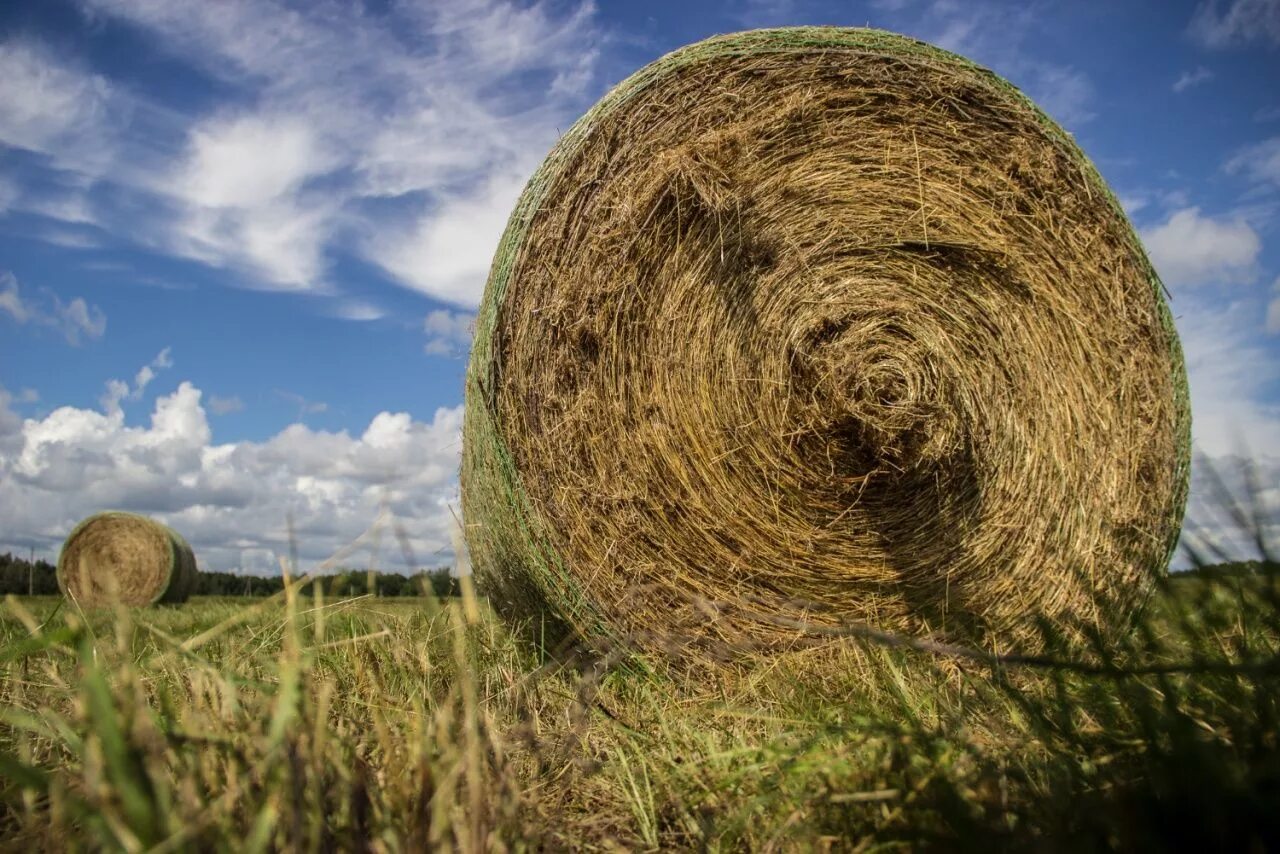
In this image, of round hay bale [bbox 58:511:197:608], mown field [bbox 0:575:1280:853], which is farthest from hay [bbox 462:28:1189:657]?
A: round hay bale [bbox 58:511:197:608]

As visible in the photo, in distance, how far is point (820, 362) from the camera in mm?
3627

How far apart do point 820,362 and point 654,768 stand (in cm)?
195

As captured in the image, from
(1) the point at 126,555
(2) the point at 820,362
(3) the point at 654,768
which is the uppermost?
(2) the point at 820,362

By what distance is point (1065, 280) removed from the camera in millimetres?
3750

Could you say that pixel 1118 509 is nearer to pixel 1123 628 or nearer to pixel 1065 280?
pixel 1123 628

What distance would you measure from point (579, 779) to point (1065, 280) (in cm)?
281

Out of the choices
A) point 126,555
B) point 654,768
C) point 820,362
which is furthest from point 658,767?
point 126,555

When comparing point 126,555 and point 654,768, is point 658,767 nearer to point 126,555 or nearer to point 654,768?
point 654,768

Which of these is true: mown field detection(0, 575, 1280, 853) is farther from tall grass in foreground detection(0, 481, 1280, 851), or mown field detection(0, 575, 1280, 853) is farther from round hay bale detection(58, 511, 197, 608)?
round hay bale detection(58, 511, 197, 608)

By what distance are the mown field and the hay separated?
105cm

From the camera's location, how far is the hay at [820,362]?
3.62 meters

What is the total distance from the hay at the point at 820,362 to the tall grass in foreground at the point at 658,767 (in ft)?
3.46

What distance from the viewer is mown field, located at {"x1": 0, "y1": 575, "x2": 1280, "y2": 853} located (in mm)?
1241

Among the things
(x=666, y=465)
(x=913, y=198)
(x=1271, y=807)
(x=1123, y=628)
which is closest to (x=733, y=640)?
(x=666, y=465)
